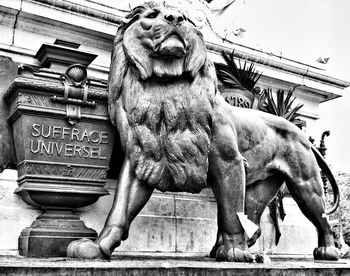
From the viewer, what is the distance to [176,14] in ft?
11.6

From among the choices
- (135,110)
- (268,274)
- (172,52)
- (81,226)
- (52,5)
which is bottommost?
(268,274)

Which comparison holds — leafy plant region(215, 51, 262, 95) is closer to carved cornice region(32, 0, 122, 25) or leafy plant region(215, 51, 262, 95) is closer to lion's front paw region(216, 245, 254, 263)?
carved cornice region(32, 0, 122, 25)

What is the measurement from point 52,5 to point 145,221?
6.87 ft

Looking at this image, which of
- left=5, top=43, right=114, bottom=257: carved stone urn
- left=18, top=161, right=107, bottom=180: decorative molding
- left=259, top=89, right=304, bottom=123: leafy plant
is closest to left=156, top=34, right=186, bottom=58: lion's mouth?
left=5, top=43, right=114, bottom=257: carved stone urn

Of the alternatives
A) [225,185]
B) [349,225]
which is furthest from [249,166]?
[349,225]

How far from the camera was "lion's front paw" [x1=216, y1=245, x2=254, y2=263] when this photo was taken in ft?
11.4

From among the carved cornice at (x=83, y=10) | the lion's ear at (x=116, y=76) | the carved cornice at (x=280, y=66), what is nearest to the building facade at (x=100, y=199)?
the carved cornice at (x=83, y=10)

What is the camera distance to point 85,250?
3.12m

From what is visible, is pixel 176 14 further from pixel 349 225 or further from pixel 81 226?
pixel 349 225

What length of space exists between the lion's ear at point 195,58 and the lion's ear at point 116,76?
17.7 inches

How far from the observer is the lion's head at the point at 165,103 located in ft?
11.5

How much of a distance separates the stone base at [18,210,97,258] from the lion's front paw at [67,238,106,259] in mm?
380

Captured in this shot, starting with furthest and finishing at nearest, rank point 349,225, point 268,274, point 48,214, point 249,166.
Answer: point 349,225, point 249,166, point 48,214, point 268,274

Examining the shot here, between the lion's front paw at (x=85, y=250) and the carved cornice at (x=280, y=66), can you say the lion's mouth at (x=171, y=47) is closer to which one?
the lion's front paw at (x=85, y=250)
